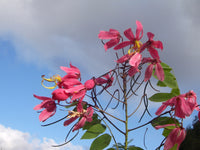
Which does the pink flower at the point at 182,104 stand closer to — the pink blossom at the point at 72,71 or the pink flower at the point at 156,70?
the pink flower at the point at 156,70

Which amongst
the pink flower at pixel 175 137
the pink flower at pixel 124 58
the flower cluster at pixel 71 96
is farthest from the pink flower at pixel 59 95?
the pink flower at pixel 175 137

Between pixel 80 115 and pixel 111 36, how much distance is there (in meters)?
0.60

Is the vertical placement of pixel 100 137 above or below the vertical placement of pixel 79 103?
below

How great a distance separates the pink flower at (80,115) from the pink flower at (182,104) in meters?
0.54

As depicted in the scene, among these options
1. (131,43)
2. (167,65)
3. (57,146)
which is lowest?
(57,146)

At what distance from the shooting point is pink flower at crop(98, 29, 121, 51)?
1595 millimetres

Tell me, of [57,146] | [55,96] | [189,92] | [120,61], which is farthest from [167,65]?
[57,146]

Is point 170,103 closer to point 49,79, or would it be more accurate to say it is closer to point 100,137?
point 100,137

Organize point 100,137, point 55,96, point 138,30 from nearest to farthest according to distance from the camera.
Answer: point 55,96 → point 138,30 → point 100,137

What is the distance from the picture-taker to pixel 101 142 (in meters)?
1.65

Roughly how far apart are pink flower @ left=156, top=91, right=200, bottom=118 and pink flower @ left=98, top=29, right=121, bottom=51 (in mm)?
568

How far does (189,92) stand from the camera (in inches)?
64.7

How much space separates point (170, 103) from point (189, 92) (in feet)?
0.55

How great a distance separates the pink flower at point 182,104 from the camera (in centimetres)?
149
